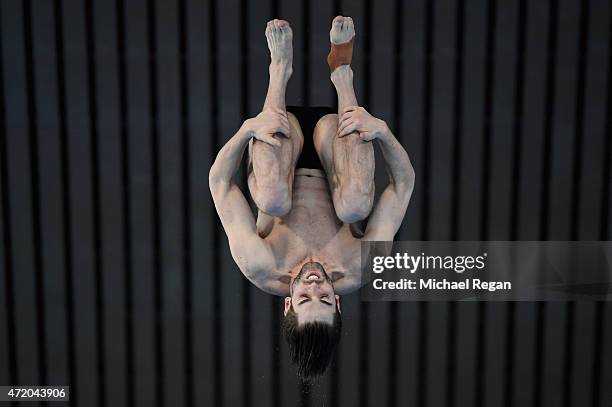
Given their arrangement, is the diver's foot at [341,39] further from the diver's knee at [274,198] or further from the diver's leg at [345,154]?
the diver's knee at [274,198]

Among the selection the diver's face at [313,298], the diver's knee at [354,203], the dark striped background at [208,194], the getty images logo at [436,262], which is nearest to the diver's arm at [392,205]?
the diver's knee at [354,203]

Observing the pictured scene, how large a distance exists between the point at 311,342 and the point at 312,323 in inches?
2.3

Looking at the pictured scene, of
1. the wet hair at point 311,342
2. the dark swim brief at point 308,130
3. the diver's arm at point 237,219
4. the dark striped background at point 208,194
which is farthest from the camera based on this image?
the dark striped background at point 208,194

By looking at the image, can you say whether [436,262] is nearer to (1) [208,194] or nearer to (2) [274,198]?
(1) [208,194]

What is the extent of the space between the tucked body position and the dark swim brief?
7cm

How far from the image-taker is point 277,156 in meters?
1.82

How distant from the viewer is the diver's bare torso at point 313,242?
6.41ft

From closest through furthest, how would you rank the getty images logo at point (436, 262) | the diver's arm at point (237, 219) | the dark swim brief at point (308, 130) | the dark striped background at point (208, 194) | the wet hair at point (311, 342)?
the wet hair at point (311, 342)
the diver's arm at point (237, 219)
the dark swim brief at point (308, 130)
the getty images logo at point (436, 262)
the dark striped background at point (208, 194)

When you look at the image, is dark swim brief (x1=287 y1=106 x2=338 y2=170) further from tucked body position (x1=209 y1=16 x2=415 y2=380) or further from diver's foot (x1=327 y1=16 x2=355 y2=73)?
diver's foot (x1=327 y1=16 x2=355 y2=73)

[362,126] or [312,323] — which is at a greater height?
[362,126]

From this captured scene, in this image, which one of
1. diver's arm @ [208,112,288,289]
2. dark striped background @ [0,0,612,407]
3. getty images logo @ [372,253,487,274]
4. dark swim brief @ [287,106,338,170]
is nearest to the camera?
diver's arm @ [208,112,288,289]

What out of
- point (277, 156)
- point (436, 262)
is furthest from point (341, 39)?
point (436, 262)

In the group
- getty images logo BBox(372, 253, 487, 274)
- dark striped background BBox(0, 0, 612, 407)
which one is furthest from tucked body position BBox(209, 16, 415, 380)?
dark striped background BBox(0, 0, 612, 407)

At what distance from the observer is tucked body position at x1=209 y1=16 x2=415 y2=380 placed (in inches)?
70.5
